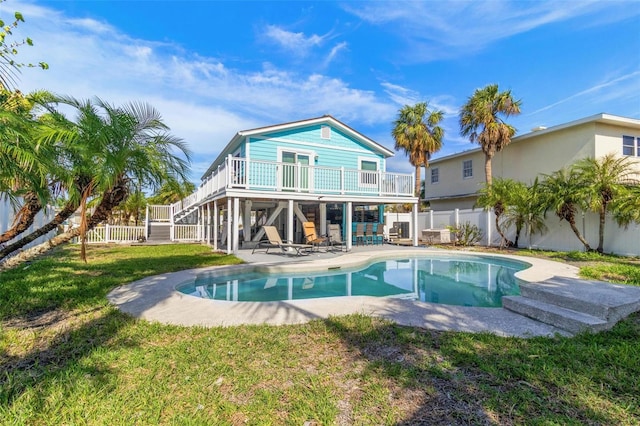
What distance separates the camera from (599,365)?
121 inches

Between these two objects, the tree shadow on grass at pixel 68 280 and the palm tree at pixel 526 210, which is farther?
the palm tree at pixel 526 210

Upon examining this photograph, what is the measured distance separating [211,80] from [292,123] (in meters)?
4.58

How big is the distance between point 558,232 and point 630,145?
6.65 meters

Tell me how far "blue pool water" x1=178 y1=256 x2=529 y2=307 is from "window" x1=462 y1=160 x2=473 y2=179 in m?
11.3

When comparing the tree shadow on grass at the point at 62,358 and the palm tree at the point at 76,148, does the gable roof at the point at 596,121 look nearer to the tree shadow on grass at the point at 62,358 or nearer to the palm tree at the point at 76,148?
the palm tree at the point at 76,148

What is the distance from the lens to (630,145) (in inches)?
595

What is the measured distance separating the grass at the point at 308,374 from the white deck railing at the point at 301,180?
822 cm

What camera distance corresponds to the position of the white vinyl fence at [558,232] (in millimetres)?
11016

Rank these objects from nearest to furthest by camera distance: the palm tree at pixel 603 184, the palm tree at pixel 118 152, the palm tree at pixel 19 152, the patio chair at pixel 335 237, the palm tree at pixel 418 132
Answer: the palm tree at pixel 19 152 → the palm tree at pixel 118 152 → the palm tree at pixel 603 184 → the patio chair at pixel 335 237 → the palm tree at pixel 418 132

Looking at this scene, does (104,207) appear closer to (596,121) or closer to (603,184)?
(603,184)

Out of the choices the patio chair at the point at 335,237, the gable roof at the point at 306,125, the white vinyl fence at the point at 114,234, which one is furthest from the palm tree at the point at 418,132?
the white vinyl fence at the point at 114,234

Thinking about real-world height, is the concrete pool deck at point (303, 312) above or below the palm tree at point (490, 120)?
below

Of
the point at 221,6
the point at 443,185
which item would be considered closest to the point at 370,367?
the point at 221,6

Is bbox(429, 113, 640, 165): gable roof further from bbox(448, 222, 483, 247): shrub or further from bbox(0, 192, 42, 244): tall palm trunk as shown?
bbox(0, 192, 42, 244): tall palm trunk
